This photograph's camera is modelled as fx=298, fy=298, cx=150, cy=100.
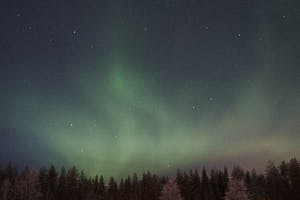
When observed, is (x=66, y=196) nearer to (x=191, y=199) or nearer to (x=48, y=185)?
(x=48, y=185)

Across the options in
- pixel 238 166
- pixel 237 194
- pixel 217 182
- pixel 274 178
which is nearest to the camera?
pixel 237 194

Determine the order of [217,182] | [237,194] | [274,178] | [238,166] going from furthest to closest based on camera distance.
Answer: [238,166] < [217,182] < [274,178] < [237,194]

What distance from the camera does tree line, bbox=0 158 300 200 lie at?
76562mm

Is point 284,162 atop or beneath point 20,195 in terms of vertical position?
atop

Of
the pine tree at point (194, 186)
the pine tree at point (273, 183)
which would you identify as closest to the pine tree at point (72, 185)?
the pine tree at point (194, 186)

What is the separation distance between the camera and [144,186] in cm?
10562

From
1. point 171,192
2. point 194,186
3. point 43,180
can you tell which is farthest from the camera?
point 194,186

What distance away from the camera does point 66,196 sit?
9344 centimetres

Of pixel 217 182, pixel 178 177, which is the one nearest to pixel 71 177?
pixel 178 177

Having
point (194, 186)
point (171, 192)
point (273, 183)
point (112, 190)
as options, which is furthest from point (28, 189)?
point (273, 183)

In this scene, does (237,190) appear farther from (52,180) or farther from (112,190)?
(52,180)

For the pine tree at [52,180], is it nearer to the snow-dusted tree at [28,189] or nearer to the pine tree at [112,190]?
the snow-dusted tree at [28,189]

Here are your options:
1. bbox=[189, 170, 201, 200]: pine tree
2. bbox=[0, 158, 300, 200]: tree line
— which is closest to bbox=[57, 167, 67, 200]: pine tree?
bbox=[0, 158, 300, 200]: tree line

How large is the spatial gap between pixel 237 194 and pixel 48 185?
62597 mm
